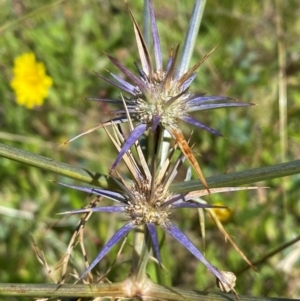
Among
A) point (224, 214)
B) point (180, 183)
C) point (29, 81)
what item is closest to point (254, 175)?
point (180, 183)

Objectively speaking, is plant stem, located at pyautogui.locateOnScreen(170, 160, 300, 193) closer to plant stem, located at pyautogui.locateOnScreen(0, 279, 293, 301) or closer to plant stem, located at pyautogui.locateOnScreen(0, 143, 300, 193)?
plant stem, located at pyautogui.locateOnScreen(0, 143, 300, 193)

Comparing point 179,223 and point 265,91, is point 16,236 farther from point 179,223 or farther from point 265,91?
point 265,91

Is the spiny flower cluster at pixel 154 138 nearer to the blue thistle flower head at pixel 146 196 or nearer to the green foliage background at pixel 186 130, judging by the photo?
the blue thistle flower head at pixel 146 196

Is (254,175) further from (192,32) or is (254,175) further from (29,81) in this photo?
(29,81)

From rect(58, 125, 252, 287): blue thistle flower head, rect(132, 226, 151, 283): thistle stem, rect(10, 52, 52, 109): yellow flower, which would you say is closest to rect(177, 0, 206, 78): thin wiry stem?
rect(58, 125, 252, 287): blue thistle flower head

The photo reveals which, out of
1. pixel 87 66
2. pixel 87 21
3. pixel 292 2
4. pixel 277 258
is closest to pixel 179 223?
pixel 277 258

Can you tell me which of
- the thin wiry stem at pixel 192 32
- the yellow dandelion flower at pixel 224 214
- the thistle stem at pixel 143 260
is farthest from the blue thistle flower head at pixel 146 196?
the yellow dandelion flower at pixel 224 214
